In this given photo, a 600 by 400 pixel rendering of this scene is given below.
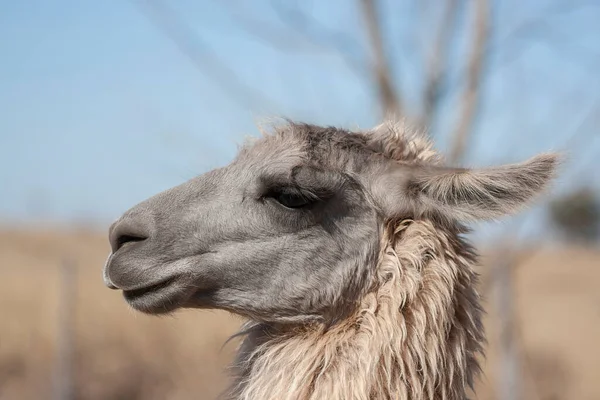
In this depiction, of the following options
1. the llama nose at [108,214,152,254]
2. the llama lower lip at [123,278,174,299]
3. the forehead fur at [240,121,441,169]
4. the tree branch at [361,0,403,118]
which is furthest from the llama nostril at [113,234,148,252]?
the tree branch at [361,0,403,118]

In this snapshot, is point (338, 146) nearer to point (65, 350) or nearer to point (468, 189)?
point (468, 189)

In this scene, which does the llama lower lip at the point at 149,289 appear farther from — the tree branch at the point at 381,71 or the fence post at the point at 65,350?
the fence post at the point at 65,350

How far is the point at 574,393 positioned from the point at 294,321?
841 centimetres

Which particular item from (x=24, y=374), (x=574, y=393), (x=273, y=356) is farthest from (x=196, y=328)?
(x=273, y=356)

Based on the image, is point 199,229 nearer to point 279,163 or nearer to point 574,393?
point 279,163

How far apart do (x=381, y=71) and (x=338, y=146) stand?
340 centimetres

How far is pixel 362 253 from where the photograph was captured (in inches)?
121

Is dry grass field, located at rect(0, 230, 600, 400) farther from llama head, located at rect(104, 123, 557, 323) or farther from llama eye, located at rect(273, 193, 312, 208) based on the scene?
llama eye, located at rect(273, 193, 312, 208)

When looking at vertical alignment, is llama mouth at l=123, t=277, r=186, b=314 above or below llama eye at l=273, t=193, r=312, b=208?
below

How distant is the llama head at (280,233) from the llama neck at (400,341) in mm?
91

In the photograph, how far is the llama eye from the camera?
122 inches

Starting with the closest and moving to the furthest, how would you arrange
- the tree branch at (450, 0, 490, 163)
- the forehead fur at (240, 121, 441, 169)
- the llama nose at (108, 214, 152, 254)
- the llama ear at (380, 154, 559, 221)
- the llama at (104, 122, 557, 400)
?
the llama ear at (380, 154, 559, 221), the llama at (104, 122, 557, 400), the llama nose at (108, 214, 152, 254), the forehead fur at (240, 121, 441, 169), the tree branch at (450, 0, 490, 163)

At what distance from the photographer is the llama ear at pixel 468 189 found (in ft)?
9.22

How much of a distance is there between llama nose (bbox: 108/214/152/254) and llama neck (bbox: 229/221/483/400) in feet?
2.45
